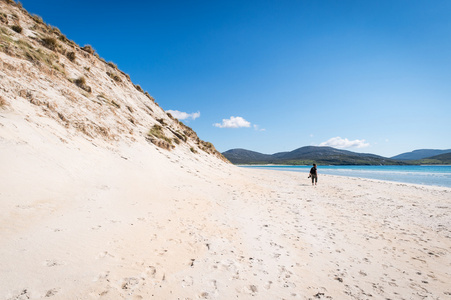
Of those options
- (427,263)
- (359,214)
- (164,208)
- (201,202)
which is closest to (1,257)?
(164,208)

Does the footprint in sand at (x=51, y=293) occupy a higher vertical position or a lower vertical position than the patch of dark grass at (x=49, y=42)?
lower

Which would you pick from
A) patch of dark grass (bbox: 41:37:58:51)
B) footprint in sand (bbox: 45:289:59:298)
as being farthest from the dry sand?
patch of dark grass (bbox: 41:37:58:51)

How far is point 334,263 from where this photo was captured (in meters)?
5.44

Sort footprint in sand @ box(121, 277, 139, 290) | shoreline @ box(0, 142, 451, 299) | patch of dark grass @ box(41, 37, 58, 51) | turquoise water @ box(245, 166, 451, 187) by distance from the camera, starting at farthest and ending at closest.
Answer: turquoise water @ box(245, 166, 451, 187), patch of dark grass @ box(41, 37, 58, 51), shoreline @ box(0, 142, 451, 299), footprint in sand @ box(121, 277, 139, 290)

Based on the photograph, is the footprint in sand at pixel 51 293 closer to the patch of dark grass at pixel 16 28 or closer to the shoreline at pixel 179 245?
the shoreline at pixel 179 245

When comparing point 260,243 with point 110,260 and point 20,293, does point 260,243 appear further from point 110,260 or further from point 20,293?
point 20,293

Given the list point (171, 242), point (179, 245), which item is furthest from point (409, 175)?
point (171, 242)

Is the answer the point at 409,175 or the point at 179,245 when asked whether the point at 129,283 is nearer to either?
the point at 179,245

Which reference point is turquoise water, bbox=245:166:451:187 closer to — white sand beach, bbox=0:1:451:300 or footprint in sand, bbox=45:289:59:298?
white sand beach, bbox=0:1:451:300

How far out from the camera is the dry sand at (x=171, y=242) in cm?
390

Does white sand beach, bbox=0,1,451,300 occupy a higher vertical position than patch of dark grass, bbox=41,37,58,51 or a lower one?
lower

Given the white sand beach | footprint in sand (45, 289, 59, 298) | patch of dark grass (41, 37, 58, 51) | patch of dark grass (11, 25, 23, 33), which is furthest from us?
patch of dark grass (41, 37, 58, 51)

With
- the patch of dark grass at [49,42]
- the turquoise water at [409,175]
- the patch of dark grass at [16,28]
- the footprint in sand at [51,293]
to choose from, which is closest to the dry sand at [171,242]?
the footprint in sand at [51,293]

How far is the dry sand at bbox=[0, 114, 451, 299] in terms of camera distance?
3.90 m
